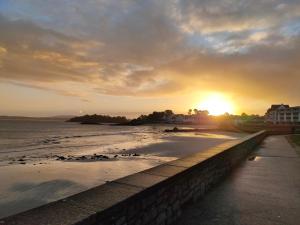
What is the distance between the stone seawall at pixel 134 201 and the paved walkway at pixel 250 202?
1.03 feet

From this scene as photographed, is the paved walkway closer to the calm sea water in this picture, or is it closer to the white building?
the calm sea water

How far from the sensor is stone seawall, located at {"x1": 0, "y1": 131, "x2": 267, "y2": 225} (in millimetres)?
2966

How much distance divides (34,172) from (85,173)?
297cm

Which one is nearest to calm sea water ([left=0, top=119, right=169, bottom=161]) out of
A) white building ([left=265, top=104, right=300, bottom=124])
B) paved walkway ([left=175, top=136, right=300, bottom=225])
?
paved walkway ([left=175, top=136, right=300, bottom=225])

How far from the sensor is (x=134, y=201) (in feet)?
12.0

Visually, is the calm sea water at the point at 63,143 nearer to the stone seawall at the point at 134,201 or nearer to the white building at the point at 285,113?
the stone seawall at the point at 134,201

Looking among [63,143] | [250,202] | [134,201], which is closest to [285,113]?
[63,143]

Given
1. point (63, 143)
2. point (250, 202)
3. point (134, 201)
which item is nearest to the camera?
point (134, 201)

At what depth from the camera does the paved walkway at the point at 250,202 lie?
16.6 feet

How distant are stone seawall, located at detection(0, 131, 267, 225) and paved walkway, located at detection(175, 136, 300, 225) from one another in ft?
1.03

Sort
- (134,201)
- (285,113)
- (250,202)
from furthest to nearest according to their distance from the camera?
(285,113), (250,202), (134,201)

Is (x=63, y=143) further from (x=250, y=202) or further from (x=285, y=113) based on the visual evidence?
(x=285, y=113)

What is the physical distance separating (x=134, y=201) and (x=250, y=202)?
3377mm

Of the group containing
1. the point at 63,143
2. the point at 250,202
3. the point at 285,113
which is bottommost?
the point at 63,143
